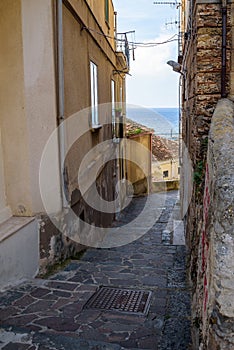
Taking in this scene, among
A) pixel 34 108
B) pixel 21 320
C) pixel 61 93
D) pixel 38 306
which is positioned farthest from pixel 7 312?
pixel 61 93

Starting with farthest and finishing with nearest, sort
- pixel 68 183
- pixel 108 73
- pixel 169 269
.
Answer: pixel 108 73, pixel 169 269, pixel 68 183

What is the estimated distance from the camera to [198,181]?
5473 millimetres

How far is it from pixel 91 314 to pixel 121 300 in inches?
27.1

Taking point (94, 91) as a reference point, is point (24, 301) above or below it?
below

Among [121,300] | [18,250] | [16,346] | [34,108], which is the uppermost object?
[34,108]

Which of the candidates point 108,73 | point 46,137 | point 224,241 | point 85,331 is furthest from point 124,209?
point 224,241

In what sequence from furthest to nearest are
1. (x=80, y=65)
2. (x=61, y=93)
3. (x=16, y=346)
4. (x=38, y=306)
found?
(x=80, y=65), (x=61, y=93), (x=38, y=306), (x=16, y=346)

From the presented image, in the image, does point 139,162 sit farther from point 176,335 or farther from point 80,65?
point 176,335

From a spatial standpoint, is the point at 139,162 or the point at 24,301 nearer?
the point at 24,301

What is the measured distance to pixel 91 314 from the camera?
184 inches

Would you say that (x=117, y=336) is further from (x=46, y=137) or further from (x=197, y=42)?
(x=197, y=42)

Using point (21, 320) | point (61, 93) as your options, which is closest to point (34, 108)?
point (61, 93)

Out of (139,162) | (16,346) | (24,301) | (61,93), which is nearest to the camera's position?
(16,346)

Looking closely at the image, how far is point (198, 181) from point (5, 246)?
2.80 m
